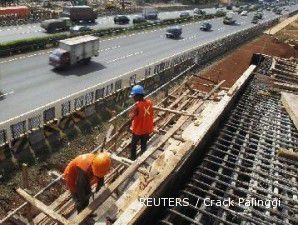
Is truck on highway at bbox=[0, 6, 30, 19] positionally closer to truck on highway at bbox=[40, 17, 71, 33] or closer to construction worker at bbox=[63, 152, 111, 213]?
truck on highway at bbox=[40, 17, 71, 33]

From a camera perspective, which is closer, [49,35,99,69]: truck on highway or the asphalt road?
the asphalt road

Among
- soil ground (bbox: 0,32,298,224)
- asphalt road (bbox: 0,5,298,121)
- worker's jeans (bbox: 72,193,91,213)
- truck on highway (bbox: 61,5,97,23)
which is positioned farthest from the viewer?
truck on highway (bbox: 61,5,97,23)

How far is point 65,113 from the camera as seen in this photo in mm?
21547

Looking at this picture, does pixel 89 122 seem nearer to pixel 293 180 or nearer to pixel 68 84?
pixel 68 84

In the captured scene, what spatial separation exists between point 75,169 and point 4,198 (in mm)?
8662

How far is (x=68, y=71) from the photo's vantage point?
36531mm

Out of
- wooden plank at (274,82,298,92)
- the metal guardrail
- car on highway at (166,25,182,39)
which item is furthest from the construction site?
car on highway at (166,25,182,39)

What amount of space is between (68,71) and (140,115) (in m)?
26.5

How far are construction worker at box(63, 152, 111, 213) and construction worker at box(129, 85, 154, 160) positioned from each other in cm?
322

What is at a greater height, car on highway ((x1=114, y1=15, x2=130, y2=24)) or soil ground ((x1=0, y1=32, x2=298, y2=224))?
soil ground ((x1=0, y1=32, x2=298, y2=224))

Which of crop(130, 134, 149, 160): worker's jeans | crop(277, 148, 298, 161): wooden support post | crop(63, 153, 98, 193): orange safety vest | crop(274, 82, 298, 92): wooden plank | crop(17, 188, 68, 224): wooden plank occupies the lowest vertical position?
crop(130, 134, 149, 160): worker's jeans

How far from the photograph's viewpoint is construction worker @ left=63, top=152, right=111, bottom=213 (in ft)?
25.5

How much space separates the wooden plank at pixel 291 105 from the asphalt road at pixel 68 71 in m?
17.5

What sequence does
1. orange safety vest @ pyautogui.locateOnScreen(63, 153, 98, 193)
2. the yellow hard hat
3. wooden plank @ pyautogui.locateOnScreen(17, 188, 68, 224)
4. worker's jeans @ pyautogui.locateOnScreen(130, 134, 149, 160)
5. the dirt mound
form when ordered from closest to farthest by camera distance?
wooden plank @ pyautogui.locateOnScreen(17, 188, 68, 224) → the yellow hard hat → orange safety vest @ pyautogui.locateOnScreen(63, 153, 98, 193) → worker's jeans @ pyautogui.locateOnScreen(130, 134, 149, 160) → the dirt mound
